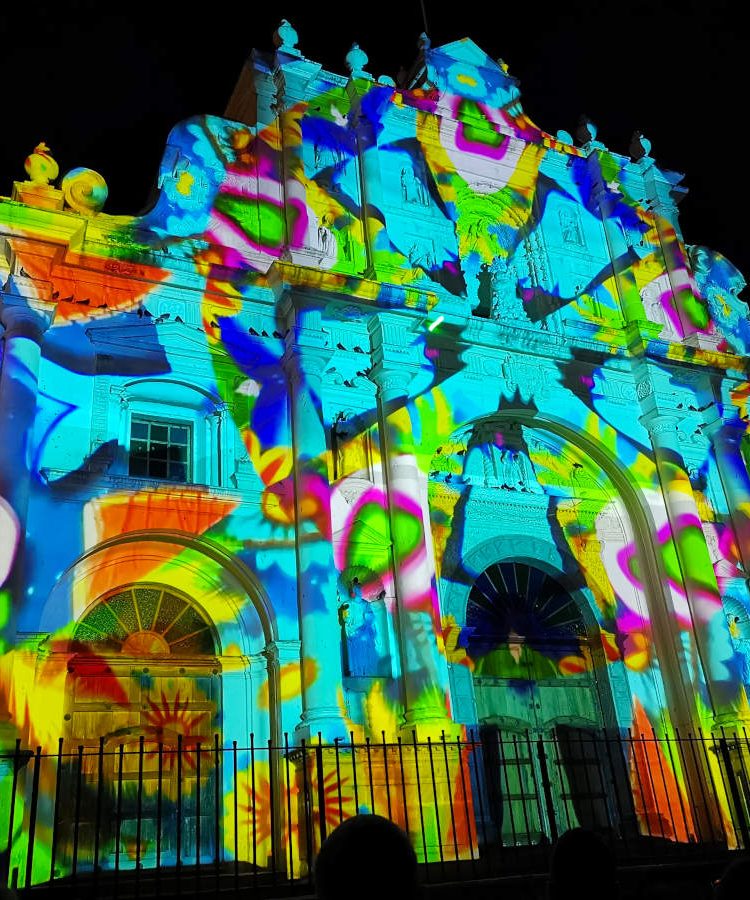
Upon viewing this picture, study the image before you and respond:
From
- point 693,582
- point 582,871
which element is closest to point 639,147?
point 693,582

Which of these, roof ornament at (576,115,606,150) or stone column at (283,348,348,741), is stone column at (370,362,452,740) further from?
roof ornament at (576,115,606,150)

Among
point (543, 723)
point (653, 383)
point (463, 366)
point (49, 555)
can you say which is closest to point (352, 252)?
point (463, 366)

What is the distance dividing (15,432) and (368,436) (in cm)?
533

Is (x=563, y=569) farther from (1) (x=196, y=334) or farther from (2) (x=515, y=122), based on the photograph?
(2) (x=515, y=122)

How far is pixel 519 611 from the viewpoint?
1480 centimetres

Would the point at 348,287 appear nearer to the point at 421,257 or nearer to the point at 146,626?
the point at 421,257

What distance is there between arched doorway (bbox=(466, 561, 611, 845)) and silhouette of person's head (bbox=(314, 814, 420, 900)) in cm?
1118

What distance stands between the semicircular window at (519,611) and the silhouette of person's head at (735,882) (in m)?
11.4

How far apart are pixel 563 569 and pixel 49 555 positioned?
852 centimetres

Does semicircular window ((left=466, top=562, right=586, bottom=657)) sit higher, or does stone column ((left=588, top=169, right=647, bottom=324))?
stone column ((left=588, top=169, right=647, bottom=324))

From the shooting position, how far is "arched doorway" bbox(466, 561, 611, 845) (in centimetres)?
1330

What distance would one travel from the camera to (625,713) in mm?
14445

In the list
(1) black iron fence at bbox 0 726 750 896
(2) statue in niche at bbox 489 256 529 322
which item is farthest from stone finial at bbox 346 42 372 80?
(1) black iron fence at bbox 0 726 750 896

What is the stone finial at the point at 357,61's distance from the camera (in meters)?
16.3
